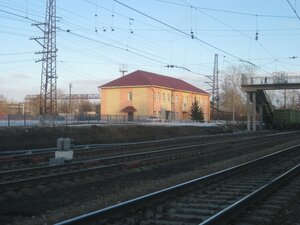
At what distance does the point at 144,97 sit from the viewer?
273 ft

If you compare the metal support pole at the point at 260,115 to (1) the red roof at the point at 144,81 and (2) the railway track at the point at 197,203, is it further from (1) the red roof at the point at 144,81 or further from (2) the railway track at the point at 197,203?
(2) the railway track at the point at 197,203

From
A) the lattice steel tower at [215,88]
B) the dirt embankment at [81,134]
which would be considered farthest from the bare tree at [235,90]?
the dirt embankment at [81,134]

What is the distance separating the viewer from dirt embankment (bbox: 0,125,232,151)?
30.7 meters

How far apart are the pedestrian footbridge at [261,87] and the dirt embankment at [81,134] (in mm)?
18613

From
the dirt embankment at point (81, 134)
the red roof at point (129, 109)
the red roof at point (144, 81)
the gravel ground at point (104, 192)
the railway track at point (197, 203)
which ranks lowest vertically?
the gravel ground at point (104, 192)

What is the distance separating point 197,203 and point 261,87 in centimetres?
5943

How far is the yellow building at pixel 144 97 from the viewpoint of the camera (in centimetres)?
8325

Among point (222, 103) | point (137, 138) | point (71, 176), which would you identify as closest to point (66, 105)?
Result: point (222, 103)

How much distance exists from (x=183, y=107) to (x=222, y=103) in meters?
26.0

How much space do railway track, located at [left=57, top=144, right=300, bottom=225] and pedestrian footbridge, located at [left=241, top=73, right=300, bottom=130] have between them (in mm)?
52028

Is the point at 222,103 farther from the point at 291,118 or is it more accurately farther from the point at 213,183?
the point at 213,183

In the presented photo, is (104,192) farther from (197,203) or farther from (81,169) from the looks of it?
(81,169)

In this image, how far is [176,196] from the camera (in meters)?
11.2

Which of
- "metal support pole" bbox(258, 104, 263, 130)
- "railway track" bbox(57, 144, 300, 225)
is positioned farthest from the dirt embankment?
"metal support pole" bbox(258, 104, 263, 130)
